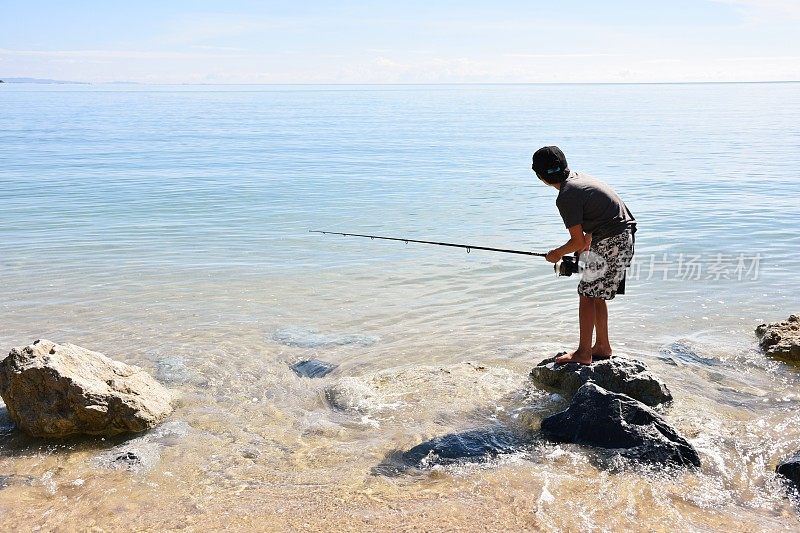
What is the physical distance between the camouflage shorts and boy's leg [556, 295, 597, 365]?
0.58 ft

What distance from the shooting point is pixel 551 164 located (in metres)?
5.25

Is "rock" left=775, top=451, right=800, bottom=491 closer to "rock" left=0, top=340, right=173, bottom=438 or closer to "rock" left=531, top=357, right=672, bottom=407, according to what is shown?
"rock" left=531, top=357, right=672, bottom=407

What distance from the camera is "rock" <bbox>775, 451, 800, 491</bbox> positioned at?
4.23 metres

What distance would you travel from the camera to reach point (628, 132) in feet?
129

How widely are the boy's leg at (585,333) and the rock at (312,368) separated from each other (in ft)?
6.54

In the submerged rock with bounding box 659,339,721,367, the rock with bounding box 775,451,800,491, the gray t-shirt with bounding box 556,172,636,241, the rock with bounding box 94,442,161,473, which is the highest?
the gray t-shirt with bounding box 556,172,636,241

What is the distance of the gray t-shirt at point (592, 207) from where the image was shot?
5.25 meters

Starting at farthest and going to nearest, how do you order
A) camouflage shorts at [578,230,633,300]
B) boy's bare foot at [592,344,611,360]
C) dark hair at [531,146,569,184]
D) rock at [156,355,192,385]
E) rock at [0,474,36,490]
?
rock at [156,355,192,385] < boy's bare foot at [592,344,611,360] < camouflage shorts at [578,230,633,300] < dark hair at [531,146,569,184] < rock at [0,474,36,490]

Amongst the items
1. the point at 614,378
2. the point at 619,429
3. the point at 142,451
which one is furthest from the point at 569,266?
the point at 142,451

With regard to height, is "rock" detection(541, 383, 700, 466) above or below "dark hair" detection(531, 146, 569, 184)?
below

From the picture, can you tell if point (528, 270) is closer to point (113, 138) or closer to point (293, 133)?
point (113, 138)

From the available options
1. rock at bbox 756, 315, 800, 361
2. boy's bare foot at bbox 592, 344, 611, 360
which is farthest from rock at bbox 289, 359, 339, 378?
rock at bbox 756, 315, 800, 361

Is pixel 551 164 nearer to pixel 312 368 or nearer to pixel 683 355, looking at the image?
pixel 683 355

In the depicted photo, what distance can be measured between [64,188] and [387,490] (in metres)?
16.6
